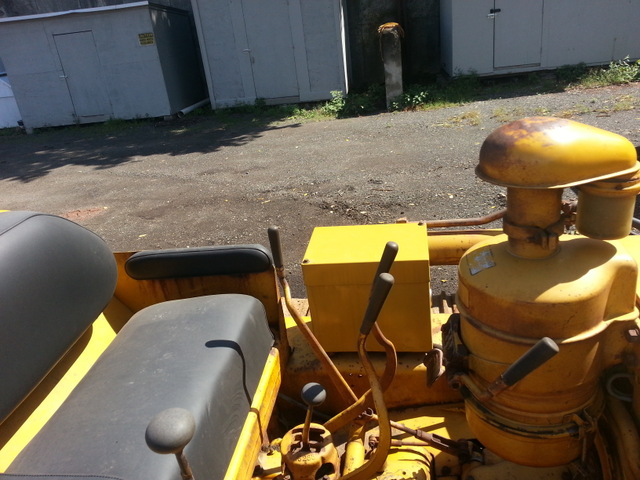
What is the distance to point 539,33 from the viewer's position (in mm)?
9477

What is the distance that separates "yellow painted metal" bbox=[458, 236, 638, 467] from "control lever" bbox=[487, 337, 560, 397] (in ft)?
0.42

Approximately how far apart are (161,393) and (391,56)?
8.57 meters

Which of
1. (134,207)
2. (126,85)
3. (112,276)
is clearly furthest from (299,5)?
(112,276)

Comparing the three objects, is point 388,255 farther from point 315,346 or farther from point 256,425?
point 256,425

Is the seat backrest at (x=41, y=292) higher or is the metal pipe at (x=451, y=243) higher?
the seat backrest at (x=41, y=292)

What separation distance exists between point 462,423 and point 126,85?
34.6ft

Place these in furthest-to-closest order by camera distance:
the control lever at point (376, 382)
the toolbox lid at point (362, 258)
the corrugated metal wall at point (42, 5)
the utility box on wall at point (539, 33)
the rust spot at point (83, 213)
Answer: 1. the corrugated metal wall at point (42, 5)
2. the utility box on wall at point (539, 33)
3. the rust spot at point (83, 213)
4. the toolbox lid at point (362, 258)
5. the control lever at point (376, 382)

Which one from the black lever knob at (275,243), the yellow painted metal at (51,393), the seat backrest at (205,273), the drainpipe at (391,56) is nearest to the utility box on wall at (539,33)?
the drainpipe at (391,56)

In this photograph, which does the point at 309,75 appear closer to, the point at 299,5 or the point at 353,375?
the point at 299,5

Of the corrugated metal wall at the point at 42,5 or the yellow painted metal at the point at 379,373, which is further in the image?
the corrugated metal wall at the point at 42,5

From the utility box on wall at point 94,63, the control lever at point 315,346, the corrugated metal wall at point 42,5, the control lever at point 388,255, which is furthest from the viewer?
the corrugated metal wall at point 42,5

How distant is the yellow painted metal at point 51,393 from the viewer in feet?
5.17

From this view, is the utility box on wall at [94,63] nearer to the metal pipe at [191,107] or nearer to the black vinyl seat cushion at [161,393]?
the metal pipe at [191,107]

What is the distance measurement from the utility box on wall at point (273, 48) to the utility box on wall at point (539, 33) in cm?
230
